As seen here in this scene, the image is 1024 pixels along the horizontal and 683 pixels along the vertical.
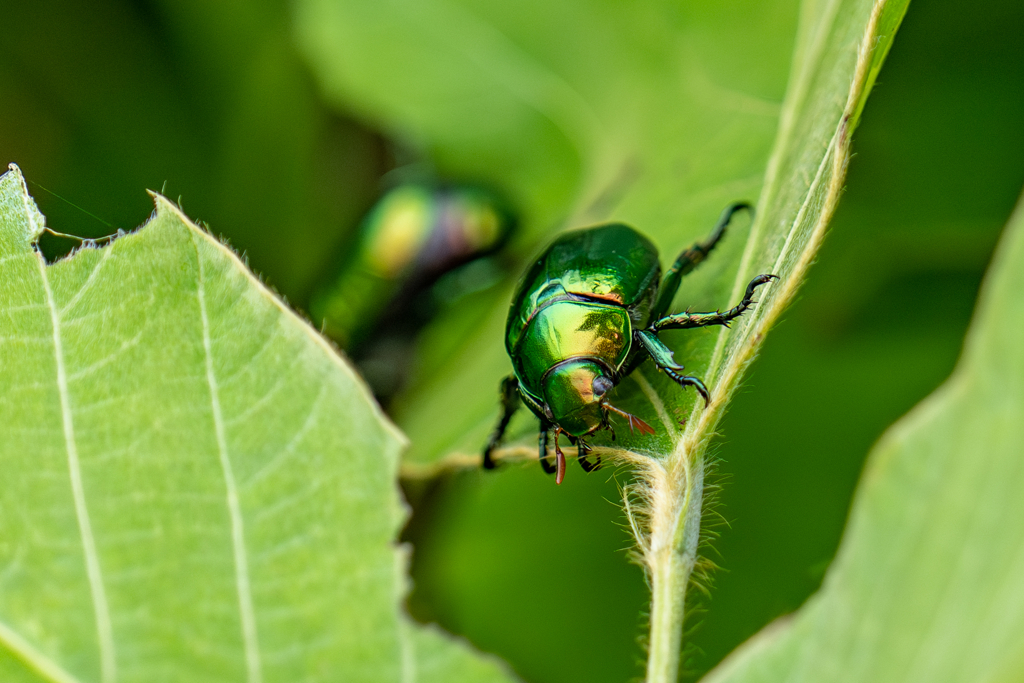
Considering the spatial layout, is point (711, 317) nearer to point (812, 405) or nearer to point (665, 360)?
point (665, 360)

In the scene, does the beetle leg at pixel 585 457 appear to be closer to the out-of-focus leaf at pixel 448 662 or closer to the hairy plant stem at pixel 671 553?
the hairy plant stem at pixel 671 553

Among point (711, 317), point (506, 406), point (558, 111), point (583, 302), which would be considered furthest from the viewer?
point (558, 111)

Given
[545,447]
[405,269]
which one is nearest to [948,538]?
[545,447]

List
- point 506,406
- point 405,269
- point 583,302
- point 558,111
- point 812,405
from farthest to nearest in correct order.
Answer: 1. point 405,269
2. point 558,111
3. point 812,405
4. point 506,406
5. point 583,302

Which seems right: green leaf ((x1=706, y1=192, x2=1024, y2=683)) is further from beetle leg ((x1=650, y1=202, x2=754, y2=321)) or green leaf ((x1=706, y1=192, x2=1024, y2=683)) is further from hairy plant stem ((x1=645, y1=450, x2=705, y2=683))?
beetle leg ((x1=650, y1=202, x2=754, y2=321))

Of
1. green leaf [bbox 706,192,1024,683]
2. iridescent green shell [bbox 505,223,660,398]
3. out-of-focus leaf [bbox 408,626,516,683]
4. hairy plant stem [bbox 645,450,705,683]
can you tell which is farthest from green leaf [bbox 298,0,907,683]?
out-of-focus leaf [bbox 408,626,516,683]

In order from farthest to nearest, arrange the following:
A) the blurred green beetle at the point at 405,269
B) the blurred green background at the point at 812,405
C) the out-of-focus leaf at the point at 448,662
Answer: the blurred green beetle at the point at 405,269 < the blurred green background at the point at 812,405 < the out-of-focus leaf at the point at 448,662

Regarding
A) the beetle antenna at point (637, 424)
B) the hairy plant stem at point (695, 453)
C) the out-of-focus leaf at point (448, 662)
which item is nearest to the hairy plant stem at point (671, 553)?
the hairy plant stem at point (695, 453)
